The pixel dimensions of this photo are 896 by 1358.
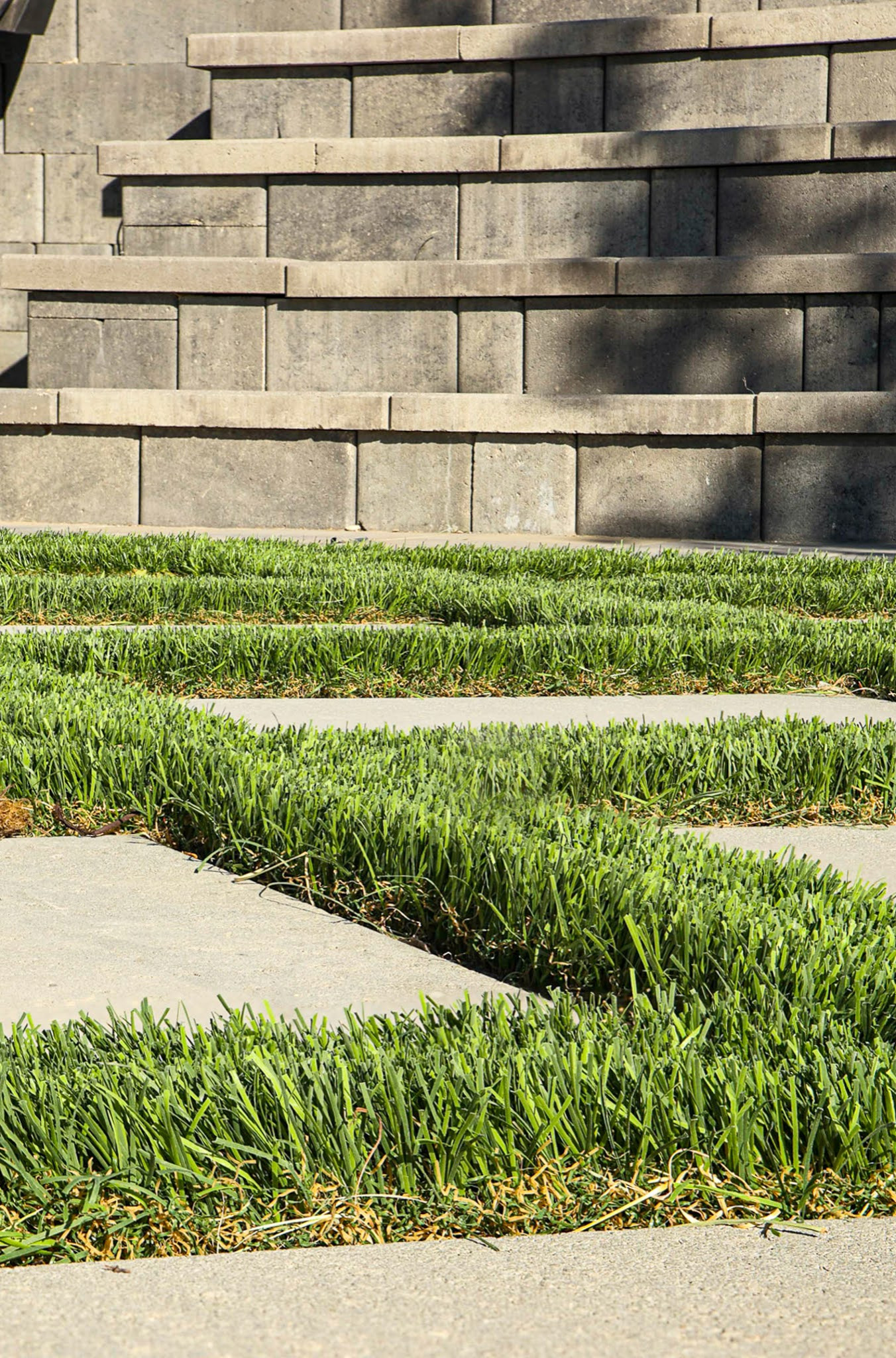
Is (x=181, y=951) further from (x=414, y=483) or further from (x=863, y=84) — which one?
(x=863, y=84)

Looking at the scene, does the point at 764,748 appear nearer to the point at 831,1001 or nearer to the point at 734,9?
the point at 831,1001

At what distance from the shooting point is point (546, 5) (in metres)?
11.4

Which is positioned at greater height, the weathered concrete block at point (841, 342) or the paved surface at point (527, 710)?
the weathered concrete block at point (841, 342)

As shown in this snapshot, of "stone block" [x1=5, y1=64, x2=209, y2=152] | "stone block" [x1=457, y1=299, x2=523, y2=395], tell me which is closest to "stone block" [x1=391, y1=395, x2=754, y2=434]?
"stone block" [x1=457, y1=299, x2=523, y2=395]

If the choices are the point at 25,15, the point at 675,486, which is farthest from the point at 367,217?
the point at 25,15

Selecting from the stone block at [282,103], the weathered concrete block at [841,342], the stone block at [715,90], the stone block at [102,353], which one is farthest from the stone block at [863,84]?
the stone block at [102,353]

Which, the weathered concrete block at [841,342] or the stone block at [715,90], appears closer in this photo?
the weathered concrete block at [841,342]

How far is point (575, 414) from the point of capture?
30.2 ft

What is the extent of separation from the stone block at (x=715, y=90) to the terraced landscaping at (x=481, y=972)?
718 centimetres

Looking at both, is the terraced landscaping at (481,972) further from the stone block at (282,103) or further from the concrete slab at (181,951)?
the stone block at (282,103)

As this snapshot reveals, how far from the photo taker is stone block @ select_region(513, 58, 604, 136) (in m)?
10.9

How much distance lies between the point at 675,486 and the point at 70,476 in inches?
153

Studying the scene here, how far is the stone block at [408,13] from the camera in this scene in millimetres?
11578

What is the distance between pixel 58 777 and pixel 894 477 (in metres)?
7.14
